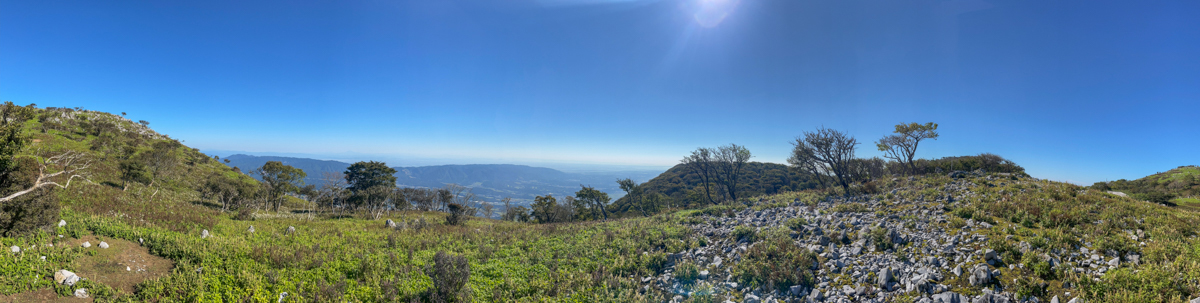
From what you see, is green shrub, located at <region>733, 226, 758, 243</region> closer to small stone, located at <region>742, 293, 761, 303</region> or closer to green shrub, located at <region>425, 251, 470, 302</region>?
small stone, located at <region>742, 293, 761, 303</region>

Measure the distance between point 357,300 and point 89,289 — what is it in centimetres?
580

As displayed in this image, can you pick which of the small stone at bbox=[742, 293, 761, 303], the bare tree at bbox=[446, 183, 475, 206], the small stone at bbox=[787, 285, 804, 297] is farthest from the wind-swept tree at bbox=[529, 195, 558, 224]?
the small stone at bbox=[787, 285, 804, 297]

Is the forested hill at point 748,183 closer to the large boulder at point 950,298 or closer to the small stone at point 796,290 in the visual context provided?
the small stone at point 796,290

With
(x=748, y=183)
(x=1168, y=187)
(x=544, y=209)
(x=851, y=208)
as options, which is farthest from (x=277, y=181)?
(x=1168, y=187)

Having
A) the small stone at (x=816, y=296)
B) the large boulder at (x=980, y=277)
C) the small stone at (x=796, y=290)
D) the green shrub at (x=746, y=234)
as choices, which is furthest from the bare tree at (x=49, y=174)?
the large boulder at (x=980, y=277)

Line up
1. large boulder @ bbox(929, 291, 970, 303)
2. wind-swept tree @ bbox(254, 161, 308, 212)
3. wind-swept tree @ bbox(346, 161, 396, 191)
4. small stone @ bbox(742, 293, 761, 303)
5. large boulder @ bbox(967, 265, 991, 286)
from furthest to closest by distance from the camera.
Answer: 1. wind-swept tree @ bbox(346, 161, 396, 191)
2. wind-swept tree @ bbox(254, 161, 308, 212)
3. small stone @ bbox(742, 293, 761, 303)
4. large boulder @ bbox(967, 265, 991, 286)
5. large boulder @ bbox(929, 291, 970, 303)

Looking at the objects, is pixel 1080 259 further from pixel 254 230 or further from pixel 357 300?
pixel 254 230

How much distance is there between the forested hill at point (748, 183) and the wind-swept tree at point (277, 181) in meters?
47.5

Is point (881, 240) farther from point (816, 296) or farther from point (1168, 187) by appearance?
point (1168, 187)

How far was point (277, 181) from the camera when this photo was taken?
35.2 m

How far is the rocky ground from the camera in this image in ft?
23.1

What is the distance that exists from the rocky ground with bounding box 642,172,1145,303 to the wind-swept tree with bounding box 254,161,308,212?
3860 cm

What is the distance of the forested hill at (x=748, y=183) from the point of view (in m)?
66.6

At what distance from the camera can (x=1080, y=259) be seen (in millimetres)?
7098
